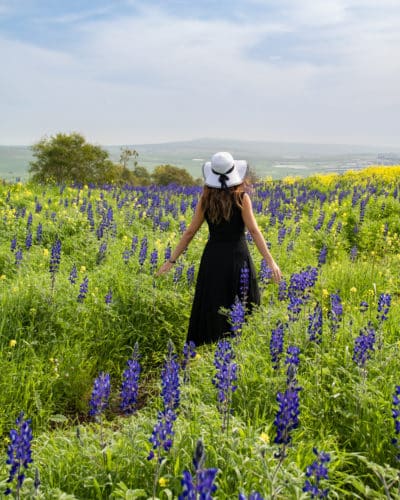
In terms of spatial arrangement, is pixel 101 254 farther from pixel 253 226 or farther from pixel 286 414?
pixel 286 414

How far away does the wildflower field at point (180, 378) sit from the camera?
2.31 m

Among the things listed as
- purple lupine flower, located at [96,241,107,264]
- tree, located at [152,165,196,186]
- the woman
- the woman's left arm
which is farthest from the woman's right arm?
tree, located at [152,165,196,186]

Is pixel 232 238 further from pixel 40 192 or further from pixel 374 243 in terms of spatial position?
pixel 40 192

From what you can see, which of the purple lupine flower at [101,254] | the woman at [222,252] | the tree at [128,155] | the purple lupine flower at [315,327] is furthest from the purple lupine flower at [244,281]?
the tree at [128,155]

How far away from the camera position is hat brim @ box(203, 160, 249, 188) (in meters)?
4.23

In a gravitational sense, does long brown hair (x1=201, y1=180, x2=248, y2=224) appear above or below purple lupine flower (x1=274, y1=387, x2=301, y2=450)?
above

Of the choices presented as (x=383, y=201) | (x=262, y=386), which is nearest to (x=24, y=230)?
(x=262, y=386)

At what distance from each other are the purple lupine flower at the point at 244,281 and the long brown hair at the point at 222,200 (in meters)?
0.49

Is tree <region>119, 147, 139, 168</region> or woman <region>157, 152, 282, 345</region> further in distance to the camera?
tree <region>119, 147, 139, 168</region>

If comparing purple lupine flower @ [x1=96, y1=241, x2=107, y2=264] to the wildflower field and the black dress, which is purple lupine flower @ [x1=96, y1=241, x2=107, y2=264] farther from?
the black dress

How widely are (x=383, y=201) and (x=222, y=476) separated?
904 centimetres

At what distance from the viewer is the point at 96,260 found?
21.3ft

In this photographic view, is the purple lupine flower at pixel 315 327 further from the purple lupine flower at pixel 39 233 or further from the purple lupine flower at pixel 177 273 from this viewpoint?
the purple lupine flower at pixel 39 233

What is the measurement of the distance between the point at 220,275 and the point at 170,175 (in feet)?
114
